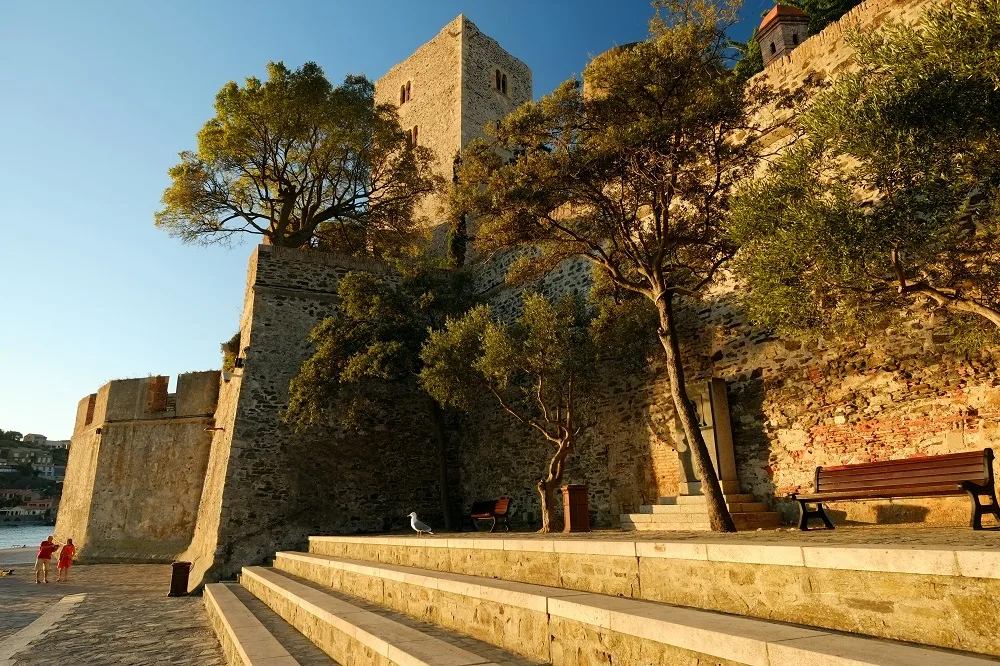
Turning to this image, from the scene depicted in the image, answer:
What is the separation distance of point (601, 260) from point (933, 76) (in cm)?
434

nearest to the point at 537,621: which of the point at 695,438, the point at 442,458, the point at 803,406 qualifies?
the point at 695,438

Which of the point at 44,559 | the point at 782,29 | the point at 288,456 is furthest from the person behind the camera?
the point at 782,29

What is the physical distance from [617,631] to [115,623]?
814 centimetres

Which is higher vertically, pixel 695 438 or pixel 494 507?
pixel 695 438

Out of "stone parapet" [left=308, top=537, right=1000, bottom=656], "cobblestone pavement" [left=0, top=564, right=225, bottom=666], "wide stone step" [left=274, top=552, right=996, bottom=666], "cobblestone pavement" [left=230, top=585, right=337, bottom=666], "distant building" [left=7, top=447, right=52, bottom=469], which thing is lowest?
"cobblestone pavement" [left=0, top=564, right=225, bottom=666]

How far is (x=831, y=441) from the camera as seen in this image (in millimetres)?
7789

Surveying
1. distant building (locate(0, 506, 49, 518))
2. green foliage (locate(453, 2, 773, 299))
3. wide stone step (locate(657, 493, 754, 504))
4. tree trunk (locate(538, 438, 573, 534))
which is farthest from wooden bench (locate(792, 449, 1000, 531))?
distant building (locate(0, 506, 49, 518))

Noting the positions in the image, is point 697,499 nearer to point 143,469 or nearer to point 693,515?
point 693,515

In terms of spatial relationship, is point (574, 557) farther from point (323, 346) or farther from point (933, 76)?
point (323, 346)

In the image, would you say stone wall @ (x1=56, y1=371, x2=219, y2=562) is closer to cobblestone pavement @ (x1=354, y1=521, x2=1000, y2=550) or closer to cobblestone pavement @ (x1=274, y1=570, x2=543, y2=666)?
cobblestone pavement @ (x1=274, y1=570, x2=543, y2=666)

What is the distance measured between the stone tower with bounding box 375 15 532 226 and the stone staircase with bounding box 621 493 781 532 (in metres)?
17.7

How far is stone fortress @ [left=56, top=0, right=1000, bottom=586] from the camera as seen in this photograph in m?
7.20

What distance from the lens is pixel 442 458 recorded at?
46.5 feet

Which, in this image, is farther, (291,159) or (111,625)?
(291,159)
